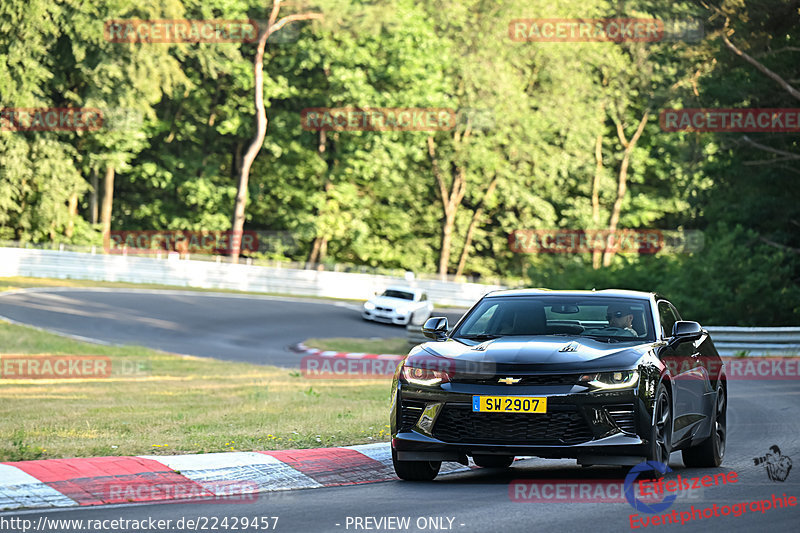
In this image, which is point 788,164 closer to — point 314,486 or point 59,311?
point 59,311

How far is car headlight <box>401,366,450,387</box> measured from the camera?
28.1 ft

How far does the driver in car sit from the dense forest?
86.9 feet

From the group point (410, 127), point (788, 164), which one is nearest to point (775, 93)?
point (788, 164)

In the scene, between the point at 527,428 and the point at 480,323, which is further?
the point at 480,323

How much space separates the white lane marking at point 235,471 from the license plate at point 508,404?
144 centimetres

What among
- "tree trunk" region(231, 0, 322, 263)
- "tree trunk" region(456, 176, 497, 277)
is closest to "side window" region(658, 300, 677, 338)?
"tree trunk" region(231, 0, 322, 263)

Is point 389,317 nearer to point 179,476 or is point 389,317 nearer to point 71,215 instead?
point 71,215

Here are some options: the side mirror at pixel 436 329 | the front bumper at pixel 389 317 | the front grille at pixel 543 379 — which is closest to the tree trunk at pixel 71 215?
the front bumper at pixel 389 317

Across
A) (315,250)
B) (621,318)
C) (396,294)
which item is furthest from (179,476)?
(315,250)

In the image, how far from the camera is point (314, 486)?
880 cm

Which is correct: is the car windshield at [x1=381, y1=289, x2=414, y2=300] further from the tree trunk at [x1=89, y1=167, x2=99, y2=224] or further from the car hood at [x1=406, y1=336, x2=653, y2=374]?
the car hood at [x1=406, y1=336, x2=653, y2=374]

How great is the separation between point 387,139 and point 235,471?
48.2 metres

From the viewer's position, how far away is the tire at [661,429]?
8.38 m

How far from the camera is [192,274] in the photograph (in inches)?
1831
